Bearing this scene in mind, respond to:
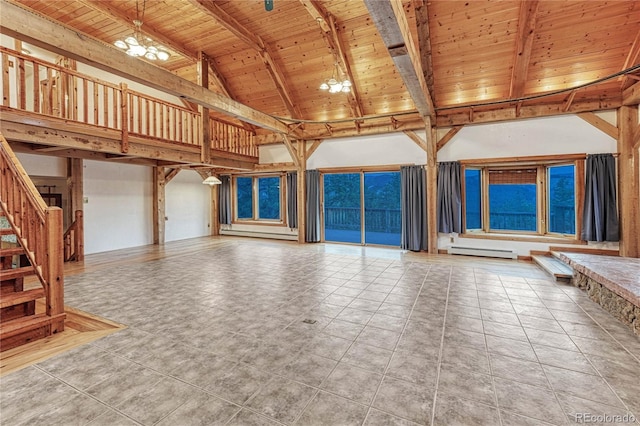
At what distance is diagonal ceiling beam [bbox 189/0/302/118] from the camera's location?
17.7 ft

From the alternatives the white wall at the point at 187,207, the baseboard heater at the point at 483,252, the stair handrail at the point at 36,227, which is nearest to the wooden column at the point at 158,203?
the white wall at the point at 187,207

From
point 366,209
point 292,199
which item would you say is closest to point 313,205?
point 292,199

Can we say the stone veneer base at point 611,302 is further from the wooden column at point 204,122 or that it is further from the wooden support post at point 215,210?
the wooden support post at point 215,210

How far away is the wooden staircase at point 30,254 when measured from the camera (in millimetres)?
2820

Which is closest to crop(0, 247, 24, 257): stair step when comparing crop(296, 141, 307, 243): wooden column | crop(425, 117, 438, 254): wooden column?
crop(296, 141, 307, 243): wooden column

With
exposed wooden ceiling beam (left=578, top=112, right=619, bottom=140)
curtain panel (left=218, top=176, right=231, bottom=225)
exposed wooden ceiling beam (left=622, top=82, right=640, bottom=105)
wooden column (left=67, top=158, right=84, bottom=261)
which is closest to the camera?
exposed wooden ceiling beam (left=622, top=82, right=640, bottom=105)

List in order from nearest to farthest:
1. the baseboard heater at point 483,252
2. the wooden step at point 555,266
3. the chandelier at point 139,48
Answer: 1. the wooden step at point 555,266
2. the chandelier at point 139,48
3. the baseboard heater at point 483,252

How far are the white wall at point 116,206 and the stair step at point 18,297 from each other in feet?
16.2

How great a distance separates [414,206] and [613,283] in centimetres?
411

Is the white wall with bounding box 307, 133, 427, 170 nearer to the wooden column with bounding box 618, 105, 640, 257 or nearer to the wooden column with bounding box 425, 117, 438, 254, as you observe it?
the wooden column with bounding box 425, 117, 438, 254

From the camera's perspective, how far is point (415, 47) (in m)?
3.97

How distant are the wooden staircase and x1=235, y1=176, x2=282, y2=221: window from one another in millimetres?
6989

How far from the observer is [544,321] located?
10.3 ft

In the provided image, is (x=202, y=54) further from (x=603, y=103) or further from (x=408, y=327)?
(x=603, y=103)
